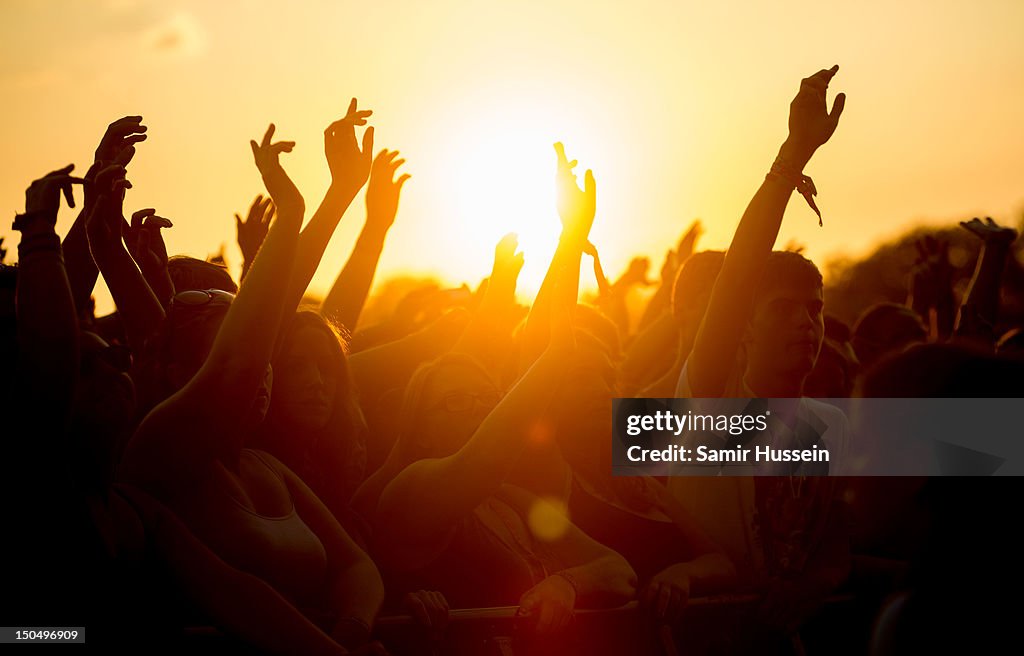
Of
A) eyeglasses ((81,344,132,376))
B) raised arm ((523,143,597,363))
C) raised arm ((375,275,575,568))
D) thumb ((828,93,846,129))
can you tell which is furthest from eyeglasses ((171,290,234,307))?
thumb ((828,93,846,129))

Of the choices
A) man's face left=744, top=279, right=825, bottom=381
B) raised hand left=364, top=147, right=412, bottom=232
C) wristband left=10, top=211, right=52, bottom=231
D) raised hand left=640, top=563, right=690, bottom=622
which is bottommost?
raised hand left=640, top=563, right=690, bottom=622

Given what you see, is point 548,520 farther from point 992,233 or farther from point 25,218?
point 992,233

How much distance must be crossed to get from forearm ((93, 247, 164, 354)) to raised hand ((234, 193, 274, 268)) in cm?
175

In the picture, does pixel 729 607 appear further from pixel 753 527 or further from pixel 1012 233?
pixel 1012 233

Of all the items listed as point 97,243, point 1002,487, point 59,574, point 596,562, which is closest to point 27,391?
point 59,574

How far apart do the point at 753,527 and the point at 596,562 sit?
89 centimetres

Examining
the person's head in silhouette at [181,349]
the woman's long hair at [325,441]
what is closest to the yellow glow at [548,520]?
the woman's long hair at [325,441]

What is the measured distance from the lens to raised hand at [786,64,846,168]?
14.7 feet

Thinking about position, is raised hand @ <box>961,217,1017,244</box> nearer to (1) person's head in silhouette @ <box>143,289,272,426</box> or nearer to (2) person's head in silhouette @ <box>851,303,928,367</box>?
(2) person's head in silhouette @ <box>851,303,928,367</box>

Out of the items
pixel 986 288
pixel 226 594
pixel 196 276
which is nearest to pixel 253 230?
pixel 196 276

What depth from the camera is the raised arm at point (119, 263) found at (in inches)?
147

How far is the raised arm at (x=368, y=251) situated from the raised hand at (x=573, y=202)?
59.5 inches

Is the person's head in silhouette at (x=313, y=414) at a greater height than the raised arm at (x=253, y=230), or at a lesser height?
lesser

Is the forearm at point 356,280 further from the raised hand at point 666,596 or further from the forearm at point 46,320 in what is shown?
the forearm at point 46,320
